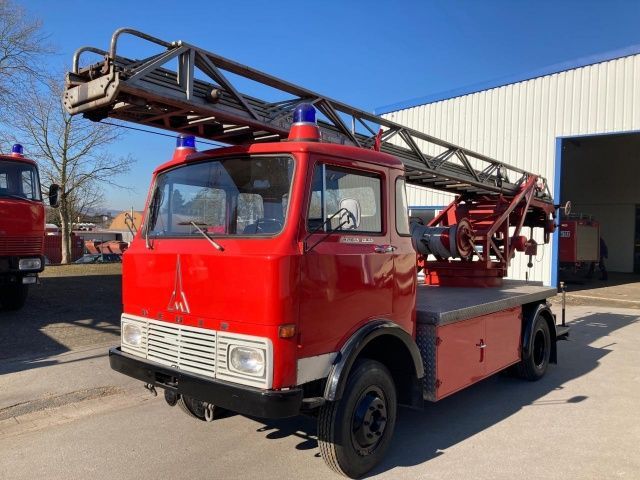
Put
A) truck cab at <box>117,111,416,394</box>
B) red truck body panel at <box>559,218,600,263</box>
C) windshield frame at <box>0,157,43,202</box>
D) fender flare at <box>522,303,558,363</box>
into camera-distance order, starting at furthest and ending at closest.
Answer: red truck body panel at <box>559,218,600,263</box>, windshield frame at <box>0,157,43,202</box>, fender flare at <box>522,303,558,363</box>, truck cab at <box>117,111,416,394</box>

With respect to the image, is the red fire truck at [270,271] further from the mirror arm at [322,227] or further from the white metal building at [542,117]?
the white metal building at [542,117]

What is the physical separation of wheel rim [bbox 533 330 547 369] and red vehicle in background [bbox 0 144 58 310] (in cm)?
829

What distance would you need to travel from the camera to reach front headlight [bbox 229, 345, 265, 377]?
3.23m

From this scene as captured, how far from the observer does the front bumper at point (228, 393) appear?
3146mm

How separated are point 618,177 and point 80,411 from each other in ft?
91.6

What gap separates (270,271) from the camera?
320cm

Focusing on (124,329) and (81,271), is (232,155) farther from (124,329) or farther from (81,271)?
(81,271)

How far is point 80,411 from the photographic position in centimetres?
525

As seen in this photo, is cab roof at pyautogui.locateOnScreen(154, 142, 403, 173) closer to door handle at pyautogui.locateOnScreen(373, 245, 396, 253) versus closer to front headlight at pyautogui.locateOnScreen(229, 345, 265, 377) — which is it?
door handle at pyautogui.locateOnScreen(373, 245, 396, 253)

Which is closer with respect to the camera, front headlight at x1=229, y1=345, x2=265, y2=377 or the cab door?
front headlight at x1=229, y1=345, x2=265, y2=377

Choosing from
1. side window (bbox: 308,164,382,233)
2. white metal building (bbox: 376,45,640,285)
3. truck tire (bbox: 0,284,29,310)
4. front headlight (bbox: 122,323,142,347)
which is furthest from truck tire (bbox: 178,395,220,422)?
white metal building (bbox: 376,45,640,285)

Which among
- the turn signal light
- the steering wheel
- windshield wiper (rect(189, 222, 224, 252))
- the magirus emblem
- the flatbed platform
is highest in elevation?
the steering wheel

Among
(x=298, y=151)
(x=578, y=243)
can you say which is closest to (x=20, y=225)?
(x=298, y=151)

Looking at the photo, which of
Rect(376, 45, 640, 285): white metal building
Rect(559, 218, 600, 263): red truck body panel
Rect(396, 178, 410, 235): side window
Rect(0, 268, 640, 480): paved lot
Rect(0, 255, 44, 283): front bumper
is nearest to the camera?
Rect(0, 268, 640, 480): paved lot
